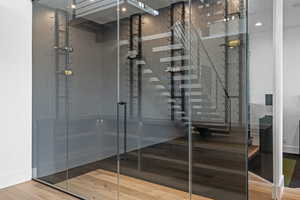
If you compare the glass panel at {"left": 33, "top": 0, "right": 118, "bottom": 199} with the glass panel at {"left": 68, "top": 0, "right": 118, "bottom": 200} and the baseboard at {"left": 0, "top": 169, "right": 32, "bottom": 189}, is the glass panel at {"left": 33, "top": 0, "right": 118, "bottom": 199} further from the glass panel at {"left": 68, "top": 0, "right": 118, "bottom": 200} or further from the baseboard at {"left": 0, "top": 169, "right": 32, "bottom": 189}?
the baseboard at {"left": 0, "top": 169, "right": 32, "bottom": 189}

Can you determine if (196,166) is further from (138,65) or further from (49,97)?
(49,97)

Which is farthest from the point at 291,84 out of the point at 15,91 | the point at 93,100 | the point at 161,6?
the point at 15,91

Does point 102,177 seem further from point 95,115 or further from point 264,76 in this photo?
point 264,76

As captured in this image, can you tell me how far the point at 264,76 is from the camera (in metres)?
3.00

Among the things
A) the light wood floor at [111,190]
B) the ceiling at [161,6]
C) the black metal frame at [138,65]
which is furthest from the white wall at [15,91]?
the black metal frame at [138,65]

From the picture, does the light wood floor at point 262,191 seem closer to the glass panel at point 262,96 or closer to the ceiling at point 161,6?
the glass panel at point 262,96

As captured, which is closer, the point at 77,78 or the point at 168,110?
the point at 168,110

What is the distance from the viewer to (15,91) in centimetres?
324

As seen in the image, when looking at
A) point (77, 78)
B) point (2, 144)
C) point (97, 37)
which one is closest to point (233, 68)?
point (97, 37)

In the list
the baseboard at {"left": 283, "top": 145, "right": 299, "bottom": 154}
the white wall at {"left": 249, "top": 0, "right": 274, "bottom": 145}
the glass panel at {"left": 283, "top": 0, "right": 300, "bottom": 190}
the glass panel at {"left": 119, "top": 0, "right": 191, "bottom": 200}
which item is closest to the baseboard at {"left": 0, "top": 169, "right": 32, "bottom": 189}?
the glass panel at {"left": 119, "top": 0, "right": 191, "bottom": 200}

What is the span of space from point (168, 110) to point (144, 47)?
88cm

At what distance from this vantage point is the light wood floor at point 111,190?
2658 mm

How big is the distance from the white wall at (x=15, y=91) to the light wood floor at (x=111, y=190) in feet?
0.97

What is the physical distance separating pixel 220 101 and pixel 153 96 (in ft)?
2.76
